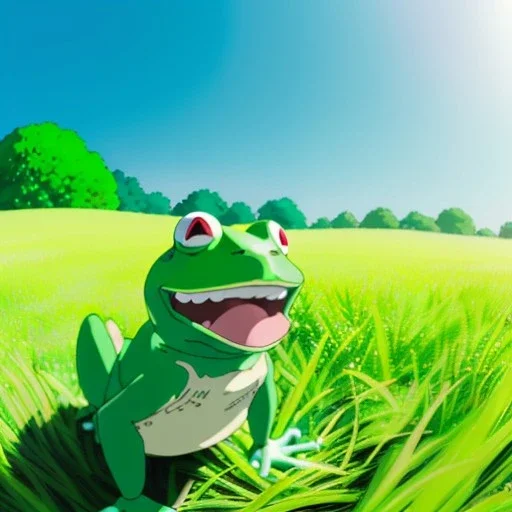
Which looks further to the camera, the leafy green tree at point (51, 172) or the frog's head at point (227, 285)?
the leafy green tree at point (51, 172)

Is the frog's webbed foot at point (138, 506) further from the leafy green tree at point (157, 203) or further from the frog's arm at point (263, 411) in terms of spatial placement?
the leafy green tree at point (157, 203)

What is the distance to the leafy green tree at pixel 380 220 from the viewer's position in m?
1.70

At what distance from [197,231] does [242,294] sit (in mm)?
93

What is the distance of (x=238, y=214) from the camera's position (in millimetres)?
1192

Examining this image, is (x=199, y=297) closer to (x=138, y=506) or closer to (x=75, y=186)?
(x=138, y=506)

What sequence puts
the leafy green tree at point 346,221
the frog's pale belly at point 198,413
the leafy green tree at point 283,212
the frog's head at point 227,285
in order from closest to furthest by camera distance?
the frog's head at point 227,285, the frog's pale belly at point 198,413, the leafy green tree at point 283,212, the leafy green tree at point 346,221

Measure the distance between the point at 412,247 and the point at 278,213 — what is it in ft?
1.51

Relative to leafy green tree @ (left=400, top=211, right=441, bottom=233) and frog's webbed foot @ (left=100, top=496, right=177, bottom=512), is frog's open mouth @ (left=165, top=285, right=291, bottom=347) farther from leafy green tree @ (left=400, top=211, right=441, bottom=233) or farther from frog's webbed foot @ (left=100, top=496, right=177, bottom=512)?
leafy green tree @ (left=400, top=211, right=441, bottom=233)

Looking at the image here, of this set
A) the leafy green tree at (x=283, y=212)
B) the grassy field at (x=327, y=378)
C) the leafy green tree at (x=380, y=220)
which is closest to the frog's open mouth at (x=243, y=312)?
the grassy field at (x=327, y=378)

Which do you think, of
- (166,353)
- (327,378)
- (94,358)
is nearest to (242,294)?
(166,353)

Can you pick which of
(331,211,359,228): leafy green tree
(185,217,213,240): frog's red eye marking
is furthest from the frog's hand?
(331,211,359,228): leafy green tree

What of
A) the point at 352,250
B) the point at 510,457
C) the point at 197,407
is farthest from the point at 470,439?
the point at 352,250

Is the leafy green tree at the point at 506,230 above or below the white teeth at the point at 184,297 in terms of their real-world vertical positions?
below

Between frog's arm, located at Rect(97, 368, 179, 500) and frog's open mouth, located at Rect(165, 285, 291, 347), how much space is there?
12 centimetres
